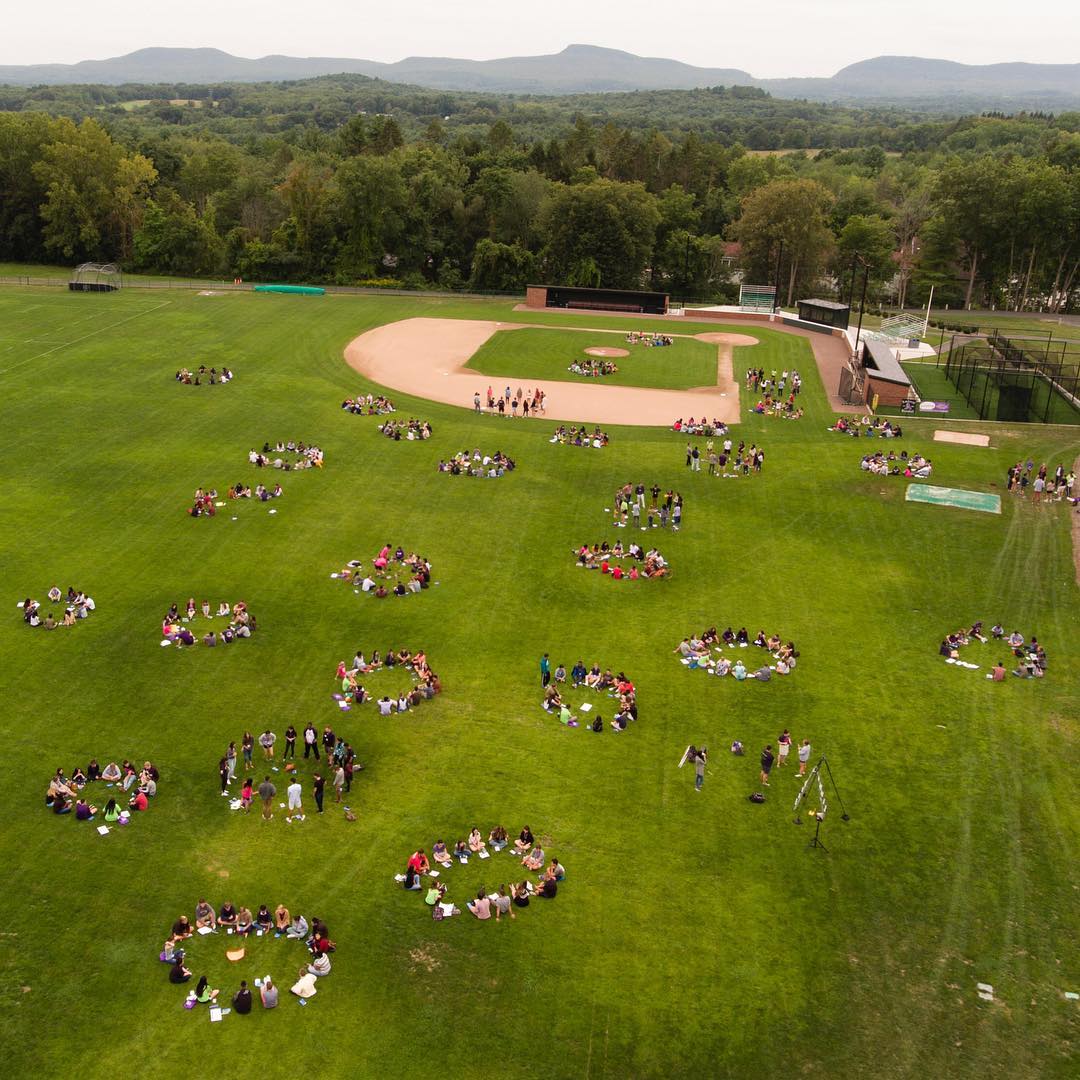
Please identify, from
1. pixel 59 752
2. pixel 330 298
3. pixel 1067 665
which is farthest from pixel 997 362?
pixel 59 752

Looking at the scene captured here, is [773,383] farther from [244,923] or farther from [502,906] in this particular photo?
[244,923]

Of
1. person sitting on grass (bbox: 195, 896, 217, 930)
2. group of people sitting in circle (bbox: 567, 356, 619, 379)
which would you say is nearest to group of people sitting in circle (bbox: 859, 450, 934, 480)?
group of people sitting in circle (bbox: 567, 356, 619, 379)

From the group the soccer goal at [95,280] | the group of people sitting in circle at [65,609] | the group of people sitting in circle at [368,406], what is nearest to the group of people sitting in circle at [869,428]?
the group of people sitting in circle at [368,406]

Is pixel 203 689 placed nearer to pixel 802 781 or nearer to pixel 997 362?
pixel 802 781

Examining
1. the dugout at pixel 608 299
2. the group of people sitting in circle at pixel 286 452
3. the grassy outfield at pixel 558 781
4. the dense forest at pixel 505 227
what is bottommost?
the grassy outfield at pixel 558 781

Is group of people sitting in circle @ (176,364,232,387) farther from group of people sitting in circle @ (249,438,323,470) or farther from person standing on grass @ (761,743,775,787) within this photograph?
person standing on grass @ (761,743,775,787)

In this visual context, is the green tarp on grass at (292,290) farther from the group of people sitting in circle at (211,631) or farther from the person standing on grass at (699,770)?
the person standing on grass at (699,770)
